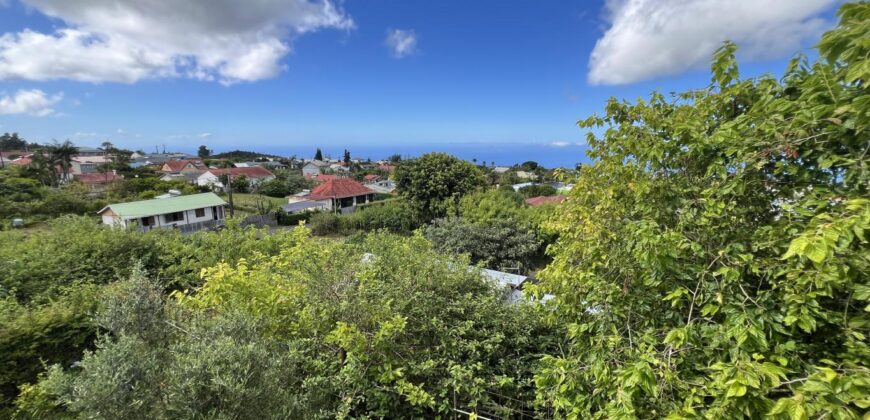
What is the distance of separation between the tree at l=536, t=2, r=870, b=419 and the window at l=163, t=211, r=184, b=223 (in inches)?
1069

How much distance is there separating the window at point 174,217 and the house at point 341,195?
10.2 metres

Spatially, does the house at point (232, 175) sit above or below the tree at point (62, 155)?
below

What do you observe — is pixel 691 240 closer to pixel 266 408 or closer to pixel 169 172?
pixel 266 408

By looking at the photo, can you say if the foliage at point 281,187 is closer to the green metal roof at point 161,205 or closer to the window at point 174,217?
the green metal roof at point 161,205

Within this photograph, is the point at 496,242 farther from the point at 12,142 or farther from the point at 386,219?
the point at 12,142

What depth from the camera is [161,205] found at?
22.8m

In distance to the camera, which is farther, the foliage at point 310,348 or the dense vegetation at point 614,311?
the foliage at point 310,348

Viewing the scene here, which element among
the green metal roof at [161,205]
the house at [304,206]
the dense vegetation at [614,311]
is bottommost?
the house at [304,206]

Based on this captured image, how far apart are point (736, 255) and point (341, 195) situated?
3238 centimetres

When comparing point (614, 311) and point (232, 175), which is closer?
point (614, 311)

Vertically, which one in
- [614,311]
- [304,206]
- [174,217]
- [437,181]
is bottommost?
[304,206]

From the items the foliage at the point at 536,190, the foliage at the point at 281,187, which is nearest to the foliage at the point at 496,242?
the foliage at the point at 536,190

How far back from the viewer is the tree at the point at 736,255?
136cm

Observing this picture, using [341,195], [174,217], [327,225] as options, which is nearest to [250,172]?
[341,195]
